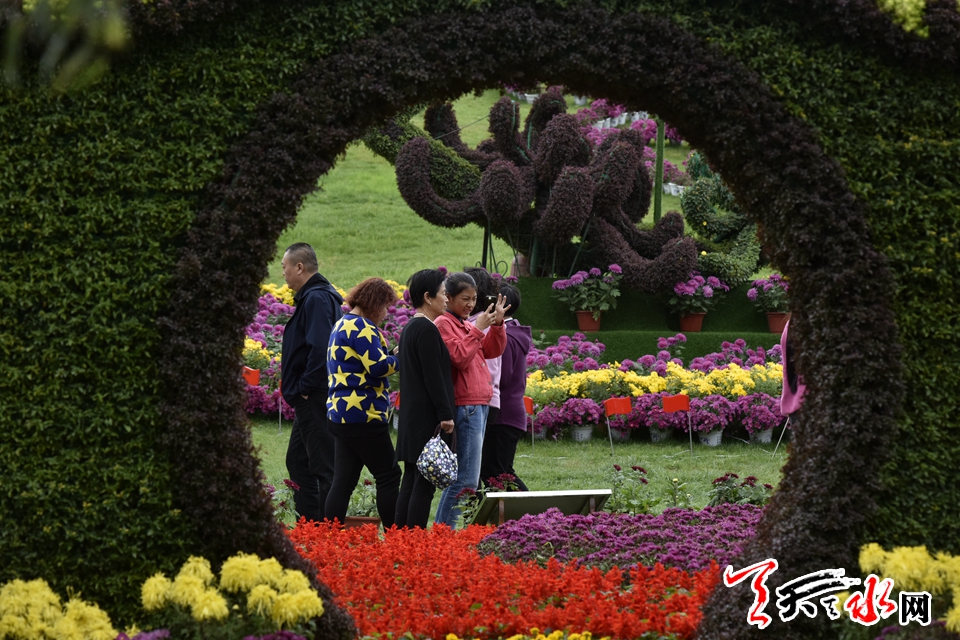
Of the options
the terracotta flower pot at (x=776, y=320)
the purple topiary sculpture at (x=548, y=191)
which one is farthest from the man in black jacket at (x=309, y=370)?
the terracotta flower pot at (x=776, y=320)

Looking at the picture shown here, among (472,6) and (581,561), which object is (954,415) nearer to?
(581,561)

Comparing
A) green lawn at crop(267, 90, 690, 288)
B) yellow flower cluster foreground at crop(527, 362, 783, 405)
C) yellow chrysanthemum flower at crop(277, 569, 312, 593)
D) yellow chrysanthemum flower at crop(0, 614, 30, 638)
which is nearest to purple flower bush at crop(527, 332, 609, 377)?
yellow flower cluster foreground at crop(527, 362, 783, 405)

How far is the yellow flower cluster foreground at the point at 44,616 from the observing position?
10.2 feet

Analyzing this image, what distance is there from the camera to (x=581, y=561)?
4715 millimetres

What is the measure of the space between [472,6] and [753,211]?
4.21ft

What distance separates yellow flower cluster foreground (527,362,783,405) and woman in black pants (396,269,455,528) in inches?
155

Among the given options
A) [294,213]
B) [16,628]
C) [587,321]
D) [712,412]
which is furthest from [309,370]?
[587,321]

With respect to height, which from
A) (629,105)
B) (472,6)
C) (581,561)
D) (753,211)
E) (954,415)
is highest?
(472,6)

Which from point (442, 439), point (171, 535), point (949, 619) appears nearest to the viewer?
point (949, 619)

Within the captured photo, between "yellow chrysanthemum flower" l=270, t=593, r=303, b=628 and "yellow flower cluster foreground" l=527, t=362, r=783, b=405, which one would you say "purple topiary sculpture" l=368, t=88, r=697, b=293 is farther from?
"yellow chrysanthemum flower" l=270, t=593, r=303, b=628

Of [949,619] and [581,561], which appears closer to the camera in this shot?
[949,619]

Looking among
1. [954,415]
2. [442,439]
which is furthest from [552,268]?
[954,415]

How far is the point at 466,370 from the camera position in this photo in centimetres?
554

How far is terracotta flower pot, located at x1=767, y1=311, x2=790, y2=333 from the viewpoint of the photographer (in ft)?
41.6
